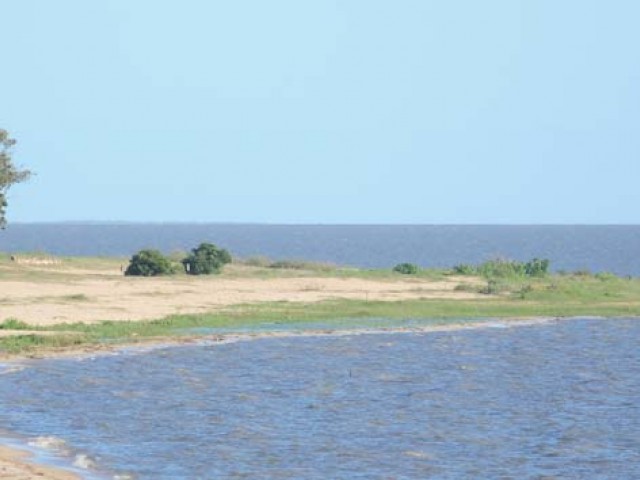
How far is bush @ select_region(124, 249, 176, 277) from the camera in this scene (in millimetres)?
64188

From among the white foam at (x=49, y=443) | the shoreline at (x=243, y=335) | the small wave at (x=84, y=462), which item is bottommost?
the small wave at (x=84, y=462)

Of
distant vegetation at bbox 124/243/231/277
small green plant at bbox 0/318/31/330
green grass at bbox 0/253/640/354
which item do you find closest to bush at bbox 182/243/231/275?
distant vegetation at bbox 124/243/231/277

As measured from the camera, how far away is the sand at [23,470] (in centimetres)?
2153

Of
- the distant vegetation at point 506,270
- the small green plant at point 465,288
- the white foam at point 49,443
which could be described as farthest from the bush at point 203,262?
the white foam at point 49,443

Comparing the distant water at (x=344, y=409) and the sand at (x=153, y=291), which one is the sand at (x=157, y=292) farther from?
the distant water at (x=344, y=409)

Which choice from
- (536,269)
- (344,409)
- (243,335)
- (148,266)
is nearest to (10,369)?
(344,409)

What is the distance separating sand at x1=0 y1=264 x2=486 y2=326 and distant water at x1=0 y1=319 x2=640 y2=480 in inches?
282

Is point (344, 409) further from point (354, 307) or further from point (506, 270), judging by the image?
point (506, 270)

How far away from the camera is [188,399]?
106 feet

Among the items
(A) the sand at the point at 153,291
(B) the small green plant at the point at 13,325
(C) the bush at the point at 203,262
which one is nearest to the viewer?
(B) the small green plant at the point at 13,325

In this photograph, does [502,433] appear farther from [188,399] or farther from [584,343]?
[584,343]

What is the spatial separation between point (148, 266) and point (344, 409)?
34064 mm

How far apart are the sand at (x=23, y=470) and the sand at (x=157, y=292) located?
68.3 feet

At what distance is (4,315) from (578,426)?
71.9 ft
